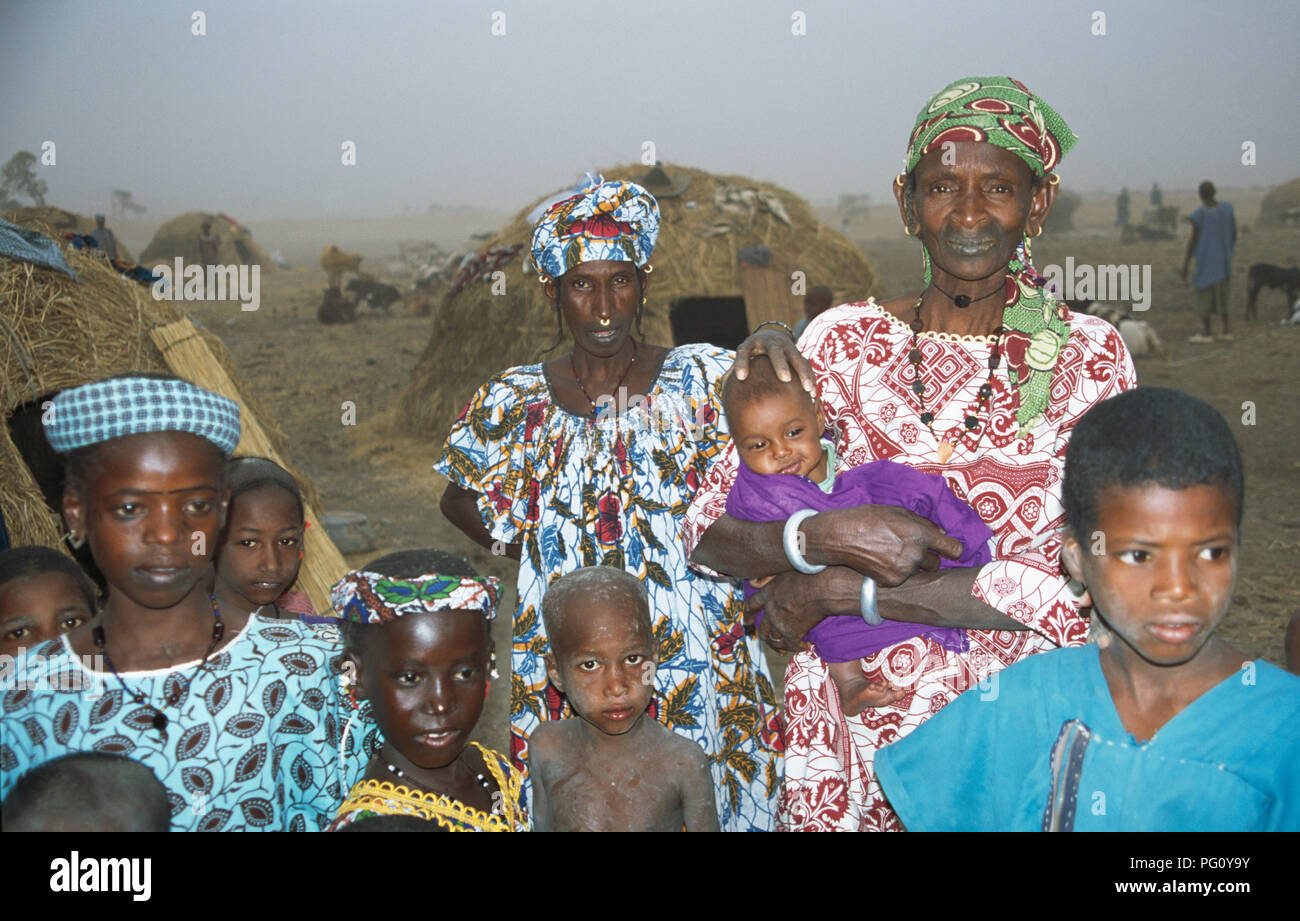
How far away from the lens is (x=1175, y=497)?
164 cm

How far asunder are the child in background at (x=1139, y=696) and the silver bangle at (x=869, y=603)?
388mm

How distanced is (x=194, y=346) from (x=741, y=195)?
707 centimetres

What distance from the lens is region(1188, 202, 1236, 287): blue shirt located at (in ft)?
44.4

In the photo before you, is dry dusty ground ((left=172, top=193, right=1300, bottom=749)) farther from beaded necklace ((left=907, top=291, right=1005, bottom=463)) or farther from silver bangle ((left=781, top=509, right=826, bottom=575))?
beaded necklace ((left=907, top=291, right=1005, bottom=463))

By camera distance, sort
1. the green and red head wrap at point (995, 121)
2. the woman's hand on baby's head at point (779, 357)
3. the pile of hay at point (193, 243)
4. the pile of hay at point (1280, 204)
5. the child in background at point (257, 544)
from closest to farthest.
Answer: the green and red head wrap at point (995, 121) < the woman's hand on baby's head at point (779, 357) < the child in background at point (257, 544) < the pile of hay at point (1280, 204) < the pile of hay at point (193, 243)

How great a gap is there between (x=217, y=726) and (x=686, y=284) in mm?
8889

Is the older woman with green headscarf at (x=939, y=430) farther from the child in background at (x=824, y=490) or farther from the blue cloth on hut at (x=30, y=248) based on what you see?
the blue cloth on hut at (x=30, y=248)

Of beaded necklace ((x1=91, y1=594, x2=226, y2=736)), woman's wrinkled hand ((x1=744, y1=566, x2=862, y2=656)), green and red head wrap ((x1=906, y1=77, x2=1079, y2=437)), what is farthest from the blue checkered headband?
green and red head wrap ((x1=906, y1=77, x2=1079, y2=437))

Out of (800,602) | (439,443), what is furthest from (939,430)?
(439,443)

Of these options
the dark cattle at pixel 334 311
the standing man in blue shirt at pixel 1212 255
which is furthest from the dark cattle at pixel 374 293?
the standing man in blue shirt at pixel 1212 255

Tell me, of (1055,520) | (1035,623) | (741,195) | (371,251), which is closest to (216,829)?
(1035,623)

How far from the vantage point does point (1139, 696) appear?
174cm

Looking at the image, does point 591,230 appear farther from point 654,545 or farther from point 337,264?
point 337,264

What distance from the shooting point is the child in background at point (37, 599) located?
3.01 metres
